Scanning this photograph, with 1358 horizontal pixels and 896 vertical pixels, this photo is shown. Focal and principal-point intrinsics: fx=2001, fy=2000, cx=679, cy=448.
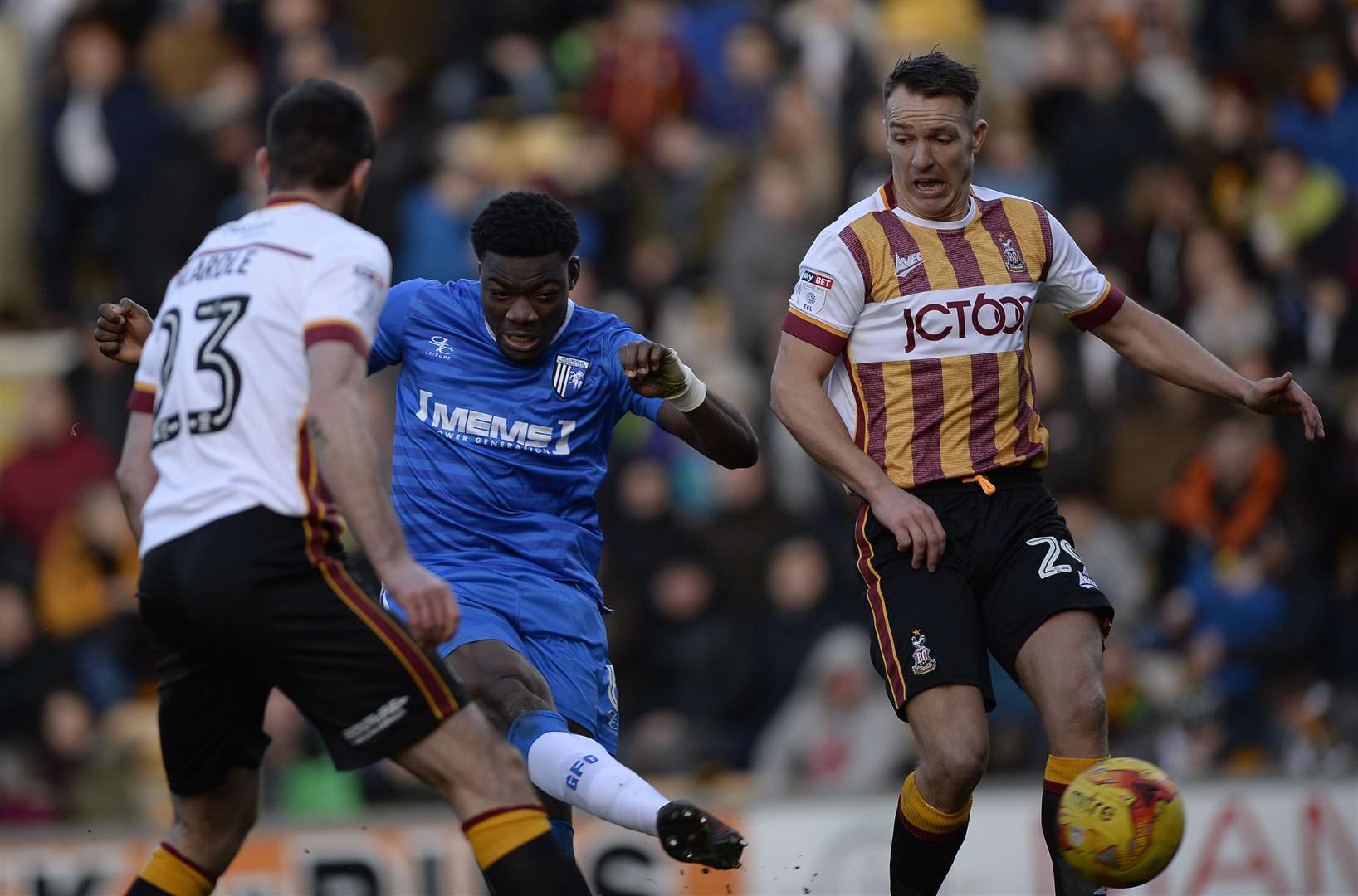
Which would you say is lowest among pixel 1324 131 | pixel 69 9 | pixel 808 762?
pixel 808 762

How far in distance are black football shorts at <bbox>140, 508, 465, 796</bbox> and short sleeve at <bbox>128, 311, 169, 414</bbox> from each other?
2.02 feet

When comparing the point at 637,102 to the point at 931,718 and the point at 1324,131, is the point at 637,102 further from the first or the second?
the point at 931,718

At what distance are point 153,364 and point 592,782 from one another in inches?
78.7

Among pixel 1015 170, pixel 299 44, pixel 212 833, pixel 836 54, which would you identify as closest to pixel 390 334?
pixel 212 833

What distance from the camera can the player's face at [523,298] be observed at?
23.7 feet

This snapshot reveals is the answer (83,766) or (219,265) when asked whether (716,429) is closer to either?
(219,265)

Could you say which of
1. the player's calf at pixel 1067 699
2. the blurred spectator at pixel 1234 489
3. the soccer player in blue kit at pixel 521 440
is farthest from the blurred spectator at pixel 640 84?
the player's calf at pixel 1067 699

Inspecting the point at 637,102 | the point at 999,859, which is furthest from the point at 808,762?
the point at 637,102

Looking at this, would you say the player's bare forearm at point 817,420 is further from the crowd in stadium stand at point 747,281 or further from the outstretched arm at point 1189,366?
the crowd in stadium stand at point 747,281

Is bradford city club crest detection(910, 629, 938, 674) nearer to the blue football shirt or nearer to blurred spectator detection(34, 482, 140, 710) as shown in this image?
the blue football shirt

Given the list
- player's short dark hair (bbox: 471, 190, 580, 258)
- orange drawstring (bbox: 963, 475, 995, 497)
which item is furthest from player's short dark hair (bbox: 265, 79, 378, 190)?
orange drawstring (bbox: 963, 475, 995, 497)

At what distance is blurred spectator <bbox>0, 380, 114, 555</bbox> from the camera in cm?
1354

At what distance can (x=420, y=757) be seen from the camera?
5.80m

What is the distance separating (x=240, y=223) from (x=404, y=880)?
520cm
